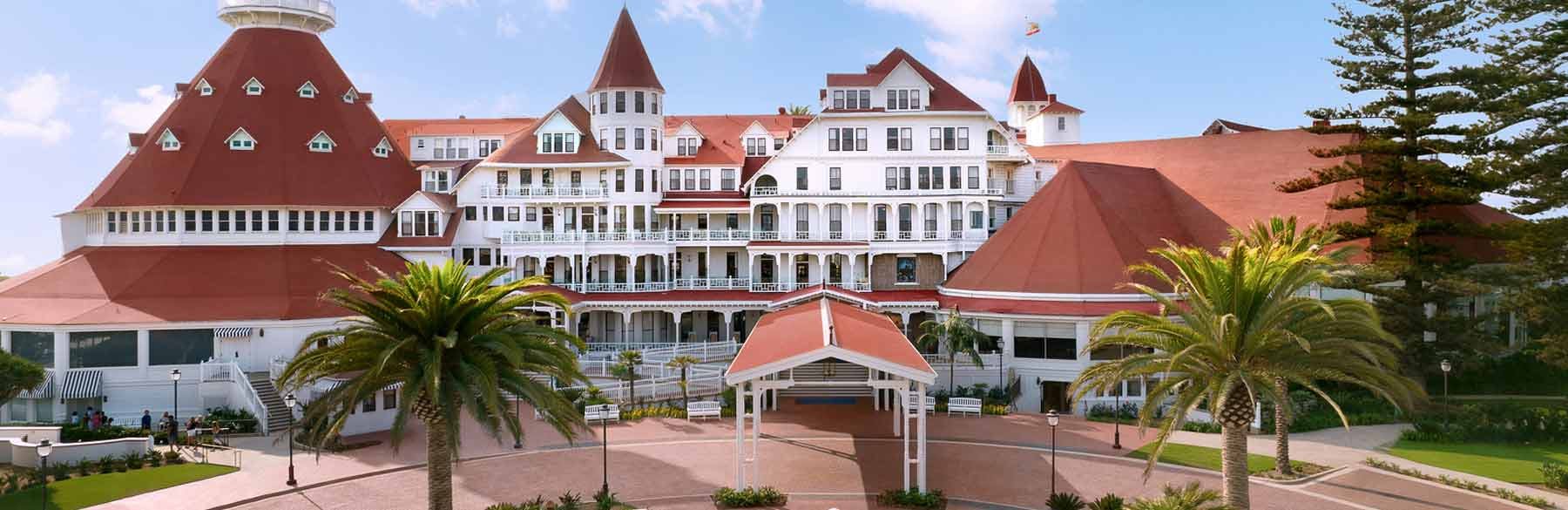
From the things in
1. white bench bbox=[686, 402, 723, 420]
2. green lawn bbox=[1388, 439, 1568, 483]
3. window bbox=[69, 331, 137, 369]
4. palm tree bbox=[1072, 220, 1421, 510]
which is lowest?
green lawn bbox=[1388, 439, 1568, 483]

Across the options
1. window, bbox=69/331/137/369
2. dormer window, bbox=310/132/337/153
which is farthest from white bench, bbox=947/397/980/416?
dormer window, bbox=310/132/337/153

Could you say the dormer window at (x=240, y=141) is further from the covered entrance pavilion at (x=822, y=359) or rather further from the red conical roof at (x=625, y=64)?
the covered entrance pavilion at (x=822, y=359)

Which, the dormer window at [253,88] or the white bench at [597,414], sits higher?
the dormer window at [253,88]

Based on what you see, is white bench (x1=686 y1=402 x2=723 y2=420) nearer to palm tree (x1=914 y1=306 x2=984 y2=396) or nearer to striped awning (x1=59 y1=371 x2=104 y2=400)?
palm tree (x1=914 y1=306 x2=984 y2=396)

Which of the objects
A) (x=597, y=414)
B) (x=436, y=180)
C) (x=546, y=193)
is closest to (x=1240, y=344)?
(x=597, y=414)

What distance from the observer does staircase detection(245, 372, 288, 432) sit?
3447 centimetres

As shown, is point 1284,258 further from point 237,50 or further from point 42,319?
point 237,50

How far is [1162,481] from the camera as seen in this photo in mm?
26156

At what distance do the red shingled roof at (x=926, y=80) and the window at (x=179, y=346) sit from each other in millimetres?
30639

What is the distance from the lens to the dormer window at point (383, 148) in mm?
50875

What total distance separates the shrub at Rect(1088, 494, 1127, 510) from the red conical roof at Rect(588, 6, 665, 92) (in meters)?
33.5

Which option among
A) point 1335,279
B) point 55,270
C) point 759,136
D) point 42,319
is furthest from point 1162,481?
point 55,270

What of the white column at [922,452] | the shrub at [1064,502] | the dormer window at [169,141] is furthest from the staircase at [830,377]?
the dormer window at [169,141]

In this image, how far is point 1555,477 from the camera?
25.9 meters
